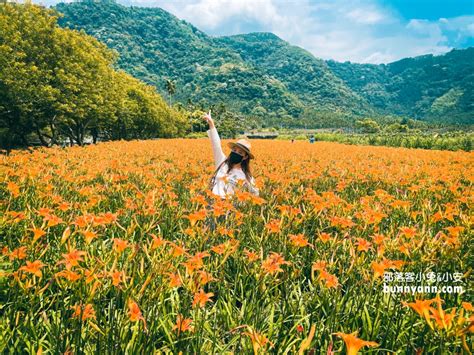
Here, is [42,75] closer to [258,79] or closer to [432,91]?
[258,79]

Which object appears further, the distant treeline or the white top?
the distant treeline

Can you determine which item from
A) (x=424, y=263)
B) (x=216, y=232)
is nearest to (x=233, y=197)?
Result: (x=216, y=232)

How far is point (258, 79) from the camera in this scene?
141375mm

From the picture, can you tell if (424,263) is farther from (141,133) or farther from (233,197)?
(141,133)

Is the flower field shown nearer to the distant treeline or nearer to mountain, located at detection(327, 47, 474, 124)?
the distant treeline

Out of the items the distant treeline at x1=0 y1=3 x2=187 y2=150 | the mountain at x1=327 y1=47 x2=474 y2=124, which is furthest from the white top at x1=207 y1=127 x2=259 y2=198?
the mountain at x1=327 y1=47 x2=474 y2=124

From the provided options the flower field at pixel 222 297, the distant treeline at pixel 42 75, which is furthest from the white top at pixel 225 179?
the distant treeline at pixel 42 75

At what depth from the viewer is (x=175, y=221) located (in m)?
3.01

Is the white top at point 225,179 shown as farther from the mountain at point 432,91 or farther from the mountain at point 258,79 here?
the mountain at point 432,91

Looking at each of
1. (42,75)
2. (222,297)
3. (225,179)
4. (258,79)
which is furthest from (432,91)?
(222,297)

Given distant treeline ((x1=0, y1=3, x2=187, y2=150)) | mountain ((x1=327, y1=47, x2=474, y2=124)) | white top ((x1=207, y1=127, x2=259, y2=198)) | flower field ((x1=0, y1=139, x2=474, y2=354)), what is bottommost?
flower field ((x1=0, y1=139, x2=474, y2=354))

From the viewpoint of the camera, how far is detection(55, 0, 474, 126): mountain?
409 feet

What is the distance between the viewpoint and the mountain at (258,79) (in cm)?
12462

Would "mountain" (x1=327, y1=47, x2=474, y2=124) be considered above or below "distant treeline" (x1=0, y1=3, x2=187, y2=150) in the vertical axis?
above
